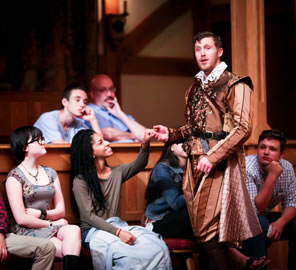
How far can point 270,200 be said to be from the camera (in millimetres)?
4438

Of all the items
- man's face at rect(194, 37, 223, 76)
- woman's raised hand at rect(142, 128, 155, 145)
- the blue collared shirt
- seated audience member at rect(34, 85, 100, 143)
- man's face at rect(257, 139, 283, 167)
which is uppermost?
man's face at rect(194, 37, 223, 76)

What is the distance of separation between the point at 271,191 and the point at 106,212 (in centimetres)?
109

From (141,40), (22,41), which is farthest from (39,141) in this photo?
(141,40)

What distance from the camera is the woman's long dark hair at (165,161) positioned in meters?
4.38

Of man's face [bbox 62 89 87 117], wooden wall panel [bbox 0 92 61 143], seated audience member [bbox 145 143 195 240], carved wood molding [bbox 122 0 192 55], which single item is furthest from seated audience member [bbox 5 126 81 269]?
carved wood molding [bbox 122 0 192 55]

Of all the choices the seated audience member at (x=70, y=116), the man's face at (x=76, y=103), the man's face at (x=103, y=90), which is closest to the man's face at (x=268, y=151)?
the seated audience member at (x=70, y=116)

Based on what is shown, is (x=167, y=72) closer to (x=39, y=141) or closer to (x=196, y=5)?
(x=196, y=5)

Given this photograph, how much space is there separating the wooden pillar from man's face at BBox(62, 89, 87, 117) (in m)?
1.28

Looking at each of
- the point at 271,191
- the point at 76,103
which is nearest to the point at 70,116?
the point at 76,103

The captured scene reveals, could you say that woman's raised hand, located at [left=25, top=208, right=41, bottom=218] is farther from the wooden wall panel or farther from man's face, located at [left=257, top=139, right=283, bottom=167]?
the wooden wall panel

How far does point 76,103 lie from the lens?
5.32 m

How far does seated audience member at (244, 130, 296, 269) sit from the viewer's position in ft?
13.8

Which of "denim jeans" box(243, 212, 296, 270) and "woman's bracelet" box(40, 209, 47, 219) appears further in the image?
"denim jeans" box(243, 212, 296, 270)

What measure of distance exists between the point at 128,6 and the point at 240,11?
266 centimetres
